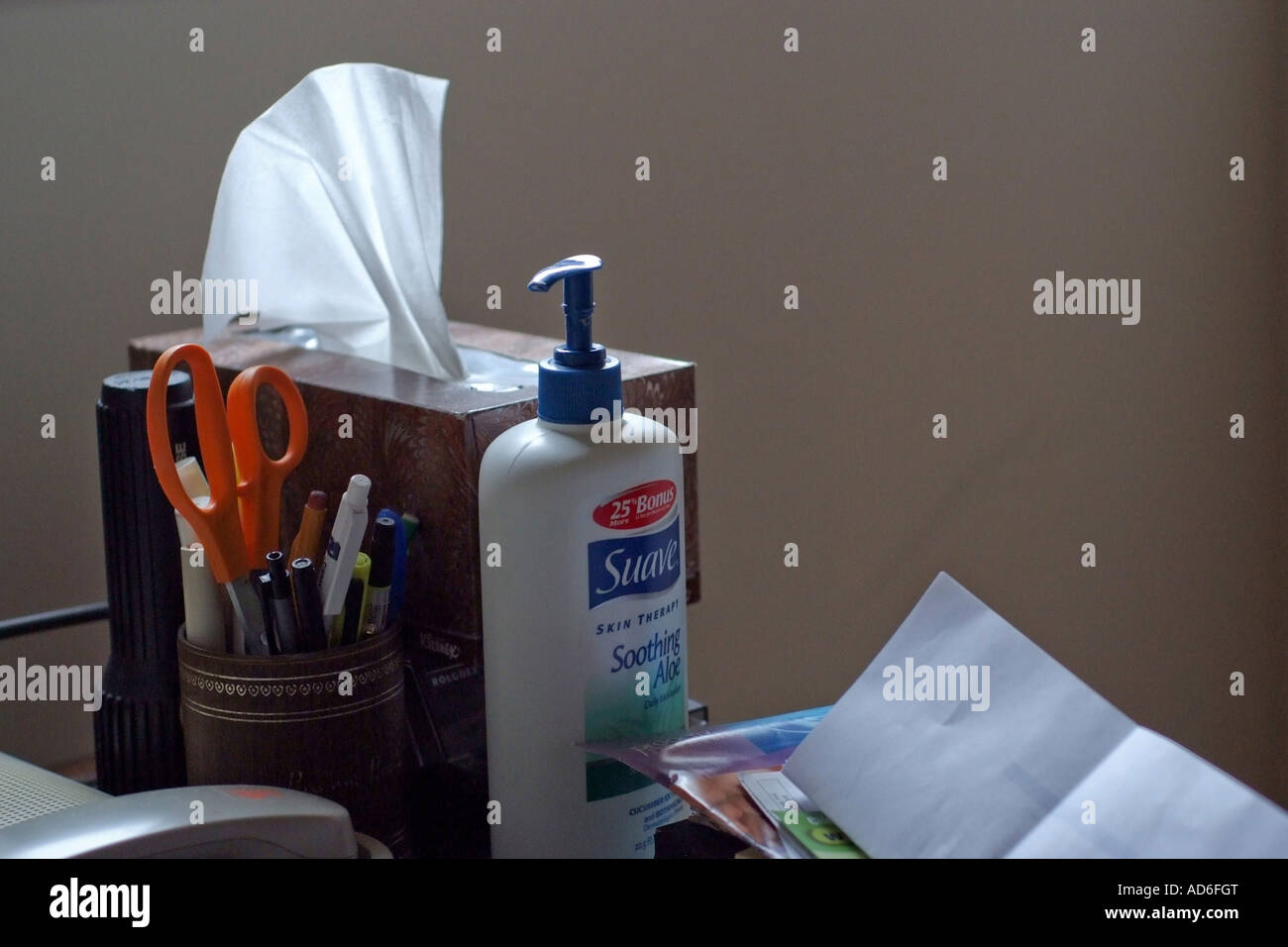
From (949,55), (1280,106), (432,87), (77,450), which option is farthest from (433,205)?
(1280,106)

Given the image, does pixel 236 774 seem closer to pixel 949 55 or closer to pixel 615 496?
pixel 615 496

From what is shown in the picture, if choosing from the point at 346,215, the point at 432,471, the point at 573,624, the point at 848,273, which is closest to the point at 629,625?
the point at 573,624

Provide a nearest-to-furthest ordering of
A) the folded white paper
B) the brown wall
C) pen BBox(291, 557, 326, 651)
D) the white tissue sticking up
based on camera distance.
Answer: the folded white paper < pen BBox(291, 557, 326, 651) < the white tissue sticking up < the brown wall

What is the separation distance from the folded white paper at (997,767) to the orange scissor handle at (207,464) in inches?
9.1

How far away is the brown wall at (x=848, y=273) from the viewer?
0.95 meters

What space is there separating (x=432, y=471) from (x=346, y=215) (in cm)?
16

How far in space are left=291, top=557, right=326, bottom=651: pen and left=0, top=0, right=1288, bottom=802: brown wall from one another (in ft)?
1.67

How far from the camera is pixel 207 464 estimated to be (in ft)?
1.72

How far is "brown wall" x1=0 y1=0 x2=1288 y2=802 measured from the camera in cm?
95

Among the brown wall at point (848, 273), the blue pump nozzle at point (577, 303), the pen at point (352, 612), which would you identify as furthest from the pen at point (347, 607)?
the brown wall at point (848, 273)

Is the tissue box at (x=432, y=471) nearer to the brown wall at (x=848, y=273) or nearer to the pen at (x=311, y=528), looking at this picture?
the pen at (x=311, y=528)

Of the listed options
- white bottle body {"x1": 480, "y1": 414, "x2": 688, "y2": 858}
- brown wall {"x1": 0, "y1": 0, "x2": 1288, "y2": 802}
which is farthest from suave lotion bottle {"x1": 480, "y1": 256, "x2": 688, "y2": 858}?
brown wall {"x1": 0, "y1": 0, "x2": 1288, "y2": 802}

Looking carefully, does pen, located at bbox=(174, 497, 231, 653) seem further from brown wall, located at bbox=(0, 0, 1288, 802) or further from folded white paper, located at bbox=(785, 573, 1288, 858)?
brown wall, located at bbox=(0, 0, 1288, 802)

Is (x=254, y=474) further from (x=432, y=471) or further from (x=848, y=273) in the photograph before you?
(x=848, y=273)
